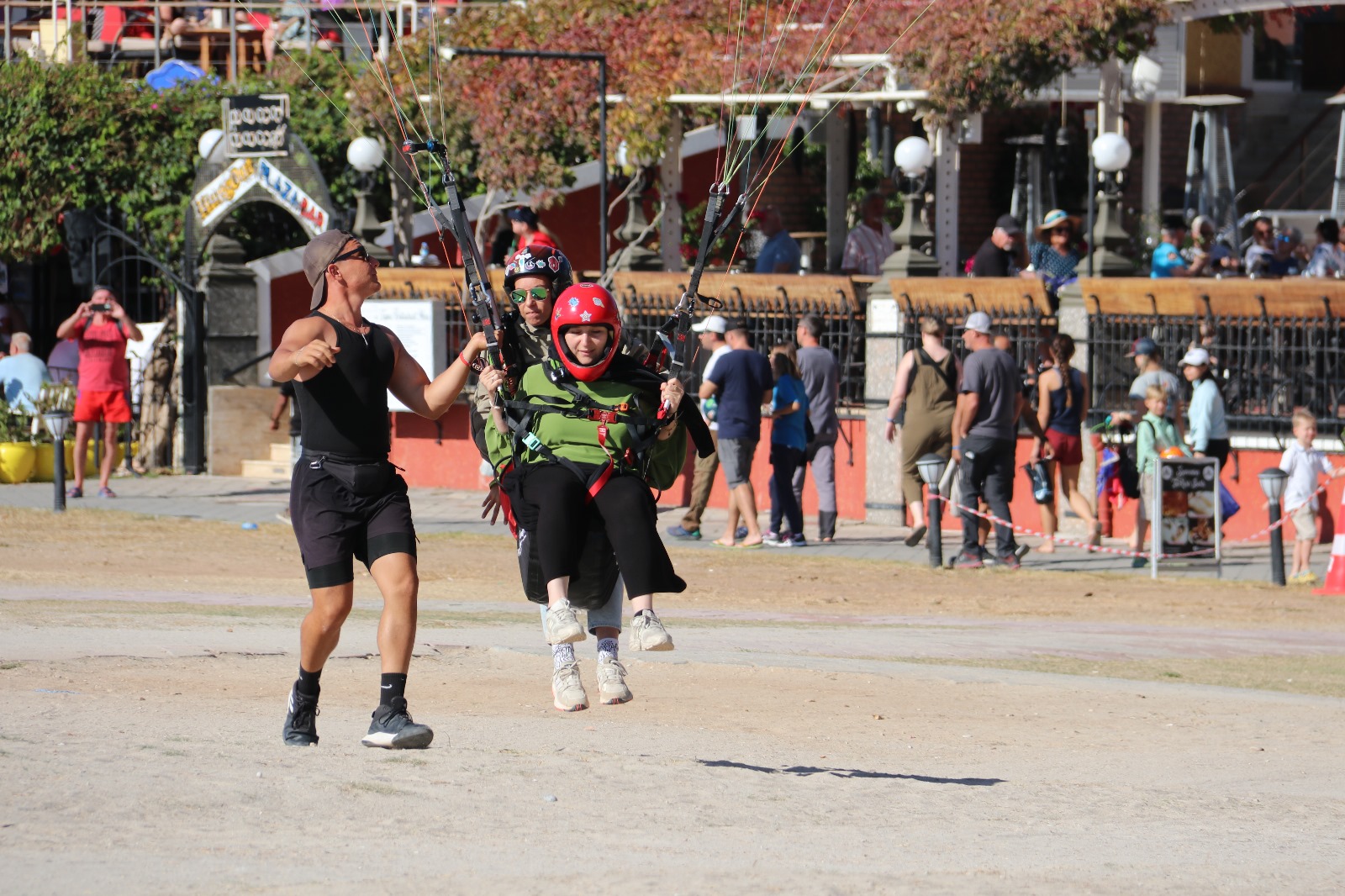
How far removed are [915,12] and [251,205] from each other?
9.97 metres

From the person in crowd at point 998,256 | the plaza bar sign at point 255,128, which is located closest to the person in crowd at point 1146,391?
the person in crowd at point 998,256

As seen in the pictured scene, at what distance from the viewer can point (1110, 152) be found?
18453 mm

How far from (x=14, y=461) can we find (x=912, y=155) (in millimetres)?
9882

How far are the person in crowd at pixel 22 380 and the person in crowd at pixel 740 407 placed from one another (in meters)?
8.60

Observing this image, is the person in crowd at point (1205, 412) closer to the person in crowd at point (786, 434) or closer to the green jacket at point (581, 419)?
the person in crowd at point (786, 434)

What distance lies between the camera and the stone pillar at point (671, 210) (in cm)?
2317

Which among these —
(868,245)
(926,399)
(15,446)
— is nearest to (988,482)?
(926,399)

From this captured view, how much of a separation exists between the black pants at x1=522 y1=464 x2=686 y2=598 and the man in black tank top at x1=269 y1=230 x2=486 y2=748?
1.68ft

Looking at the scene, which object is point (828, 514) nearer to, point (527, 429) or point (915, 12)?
point (915, 12)

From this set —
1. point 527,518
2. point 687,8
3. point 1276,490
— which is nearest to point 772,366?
point 1276,490

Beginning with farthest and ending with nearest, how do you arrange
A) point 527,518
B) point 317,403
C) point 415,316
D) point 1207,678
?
point 415,316, point 1207,678, point 527,518, point 317,403

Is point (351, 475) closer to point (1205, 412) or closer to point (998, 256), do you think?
→ point (1205, 412)

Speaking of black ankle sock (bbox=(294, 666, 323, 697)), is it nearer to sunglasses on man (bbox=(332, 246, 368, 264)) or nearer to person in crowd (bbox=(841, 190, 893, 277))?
sunglasses on man (bbox=(332, 246, 368, 264))

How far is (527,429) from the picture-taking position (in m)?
7.66
